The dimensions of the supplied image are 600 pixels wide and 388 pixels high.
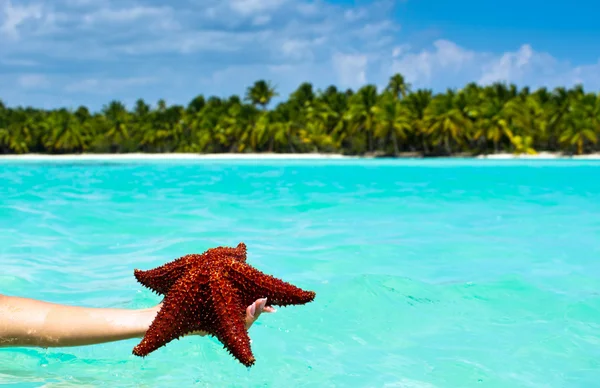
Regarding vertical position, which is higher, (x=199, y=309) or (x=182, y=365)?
(x=199, y=309)

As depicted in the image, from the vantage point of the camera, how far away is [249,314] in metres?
2.46

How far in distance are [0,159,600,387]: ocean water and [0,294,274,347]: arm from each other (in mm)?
1880

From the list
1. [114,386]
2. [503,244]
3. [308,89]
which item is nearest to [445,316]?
[114,386]

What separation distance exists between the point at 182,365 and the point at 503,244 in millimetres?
7846

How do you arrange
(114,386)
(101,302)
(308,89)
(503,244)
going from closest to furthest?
(114,386) → (101,302) → (503,244) → (308,89)

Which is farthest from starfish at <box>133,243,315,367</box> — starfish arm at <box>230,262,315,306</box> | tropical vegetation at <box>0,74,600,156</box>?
tropical vegetation at <box>0,74,600,156</box>

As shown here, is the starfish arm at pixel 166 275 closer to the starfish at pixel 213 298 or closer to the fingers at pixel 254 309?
the starfish at pixel 213 298

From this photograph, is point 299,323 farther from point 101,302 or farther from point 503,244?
point 503,244

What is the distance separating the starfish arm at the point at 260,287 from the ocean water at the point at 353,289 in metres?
2.21

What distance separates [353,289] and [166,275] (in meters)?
5.04

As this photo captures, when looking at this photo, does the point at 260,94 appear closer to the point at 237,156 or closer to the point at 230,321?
the point at 237,156

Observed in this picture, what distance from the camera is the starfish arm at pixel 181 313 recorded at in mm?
2328

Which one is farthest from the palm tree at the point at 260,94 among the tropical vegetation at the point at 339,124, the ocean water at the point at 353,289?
the ocean water at the point at 353,289

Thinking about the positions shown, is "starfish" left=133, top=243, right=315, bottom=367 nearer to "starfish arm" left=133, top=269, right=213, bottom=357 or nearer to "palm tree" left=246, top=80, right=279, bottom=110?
"starfish arm" left=133, top=269, right=213, bottom=357
